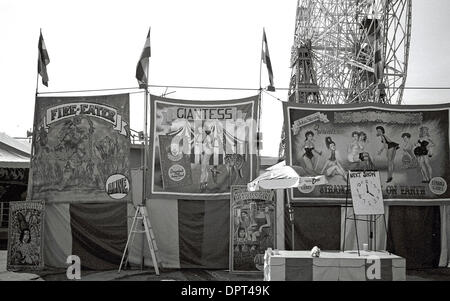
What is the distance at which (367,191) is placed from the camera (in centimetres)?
1066

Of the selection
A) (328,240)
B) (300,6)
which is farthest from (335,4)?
(328,240)

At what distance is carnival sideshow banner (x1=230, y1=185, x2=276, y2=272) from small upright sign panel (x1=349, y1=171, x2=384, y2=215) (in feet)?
8.39

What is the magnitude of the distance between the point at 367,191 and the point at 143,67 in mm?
6990

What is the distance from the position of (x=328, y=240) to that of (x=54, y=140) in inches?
321

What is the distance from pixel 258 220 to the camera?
12320mm

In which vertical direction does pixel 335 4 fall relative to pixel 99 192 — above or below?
above

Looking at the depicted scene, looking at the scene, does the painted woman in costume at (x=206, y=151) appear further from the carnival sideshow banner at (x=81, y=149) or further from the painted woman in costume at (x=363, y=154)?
the painted woman in costume at (x=363, y=154)

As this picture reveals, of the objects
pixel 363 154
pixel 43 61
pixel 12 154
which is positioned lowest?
pixel 363 154

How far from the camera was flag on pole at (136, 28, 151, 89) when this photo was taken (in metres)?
13.0

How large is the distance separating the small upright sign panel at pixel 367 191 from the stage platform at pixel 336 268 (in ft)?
5.07

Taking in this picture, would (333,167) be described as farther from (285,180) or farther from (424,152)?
(285,180)

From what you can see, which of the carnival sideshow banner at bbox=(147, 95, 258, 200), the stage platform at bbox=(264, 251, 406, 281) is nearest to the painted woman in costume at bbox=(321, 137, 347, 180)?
the carnival sideshow banner at bbox=(147, 95, 258, 200)

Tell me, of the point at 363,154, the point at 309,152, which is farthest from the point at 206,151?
the point at 363,154
